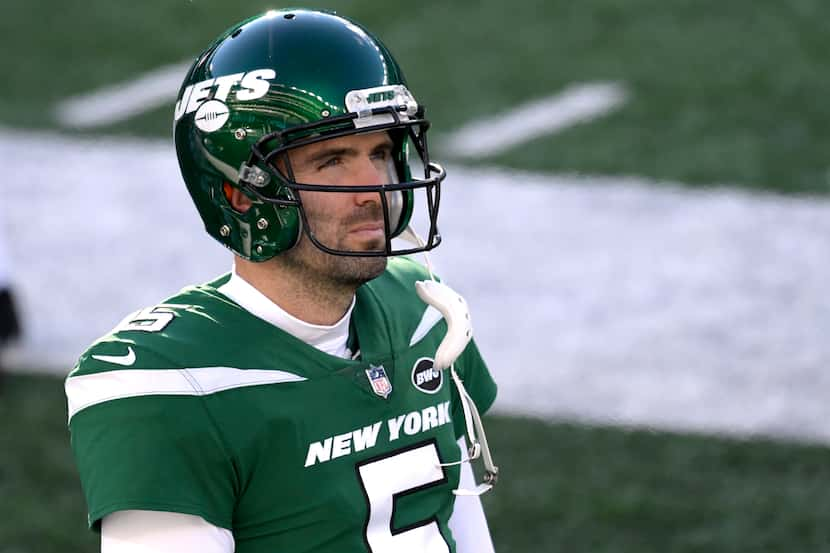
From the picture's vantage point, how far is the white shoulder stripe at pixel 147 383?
7.87 feet

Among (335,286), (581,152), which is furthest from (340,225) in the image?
(581,152)

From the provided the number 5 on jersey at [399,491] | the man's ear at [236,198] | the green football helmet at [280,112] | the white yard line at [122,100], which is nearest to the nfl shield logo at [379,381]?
the number 5 on jersey at [399,491]

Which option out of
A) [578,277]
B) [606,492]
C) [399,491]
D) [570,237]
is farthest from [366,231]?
[570,237]

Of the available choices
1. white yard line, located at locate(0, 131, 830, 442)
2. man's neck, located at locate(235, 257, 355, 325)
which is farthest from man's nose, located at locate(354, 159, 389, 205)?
white yard line, located at locate(0, 131, 830, 442)

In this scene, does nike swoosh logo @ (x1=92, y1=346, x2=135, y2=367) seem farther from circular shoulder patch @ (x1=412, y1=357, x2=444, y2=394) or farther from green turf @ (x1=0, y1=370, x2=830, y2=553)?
green turf @ (x1=0, y1=370, x2=830, y2=553)

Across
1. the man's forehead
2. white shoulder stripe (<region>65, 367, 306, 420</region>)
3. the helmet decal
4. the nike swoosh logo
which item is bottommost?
white shoulder stripe (<region>65, 367, 306, 420</region>)

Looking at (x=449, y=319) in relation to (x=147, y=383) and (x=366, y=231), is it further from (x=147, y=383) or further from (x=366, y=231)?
(x=147, y=383)

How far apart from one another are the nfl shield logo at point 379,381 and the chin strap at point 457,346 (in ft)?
0.32

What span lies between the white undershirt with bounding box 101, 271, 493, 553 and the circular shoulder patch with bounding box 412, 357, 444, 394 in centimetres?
13

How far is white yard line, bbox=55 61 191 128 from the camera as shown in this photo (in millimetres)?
8828

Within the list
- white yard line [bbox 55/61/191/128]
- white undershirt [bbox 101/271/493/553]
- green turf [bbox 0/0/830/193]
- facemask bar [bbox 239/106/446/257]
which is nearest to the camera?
white undershirt [bbox 101/271/493/553]

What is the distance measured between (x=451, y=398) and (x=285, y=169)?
1.91ft

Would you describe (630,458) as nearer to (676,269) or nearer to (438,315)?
(676,269)

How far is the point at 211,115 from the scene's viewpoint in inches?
102
